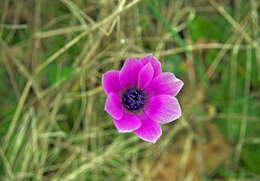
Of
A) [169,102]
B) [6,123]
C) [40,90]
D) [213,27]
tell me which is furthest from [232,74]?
[6,123]

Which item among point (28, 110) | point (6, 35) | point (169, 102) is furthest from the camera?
point (6, 35)

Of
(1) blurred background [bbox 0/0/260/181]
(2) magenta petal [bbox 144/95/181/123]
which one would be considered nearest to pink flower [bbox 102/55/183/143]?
(2) magenta petal [bbox 144/95/181/123]

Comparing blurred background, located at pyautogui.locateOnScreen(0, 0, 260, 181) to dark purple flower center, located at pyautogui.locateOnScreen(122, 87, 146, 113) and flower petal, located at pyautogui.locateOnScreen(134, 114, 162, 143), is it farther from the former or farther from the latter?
flower petal, located at pyautogui.locateOnScreen(134, 114, 162, 143)

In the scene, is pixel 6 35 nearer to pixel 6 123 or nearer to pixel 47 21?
pixel 47 21

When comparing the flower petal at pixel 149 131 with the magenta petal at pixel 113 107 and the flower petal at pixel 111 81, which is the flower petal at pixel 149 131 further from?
the flower petal at pixel 111 81

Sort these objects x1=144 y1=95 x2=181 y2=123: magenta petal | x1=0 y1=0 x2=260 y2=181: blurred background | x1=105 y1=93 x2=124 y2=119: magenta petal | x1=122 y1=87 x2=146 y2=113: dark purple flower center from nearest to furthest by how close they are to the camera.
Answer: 1. x1=105 y1=93 x2=124 y2=119: magenta petal
2. x1=144 y1=95 x2=181 y2=123: magenta petal
3. x1=122 y1=87 x2=146 y2=113: dark purple flower center
4. x1=0 y1=0 x2=260 y2=181: blurred background

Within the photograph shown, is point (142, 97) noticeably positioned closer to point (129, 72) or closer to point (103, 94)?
point (129, 72)
